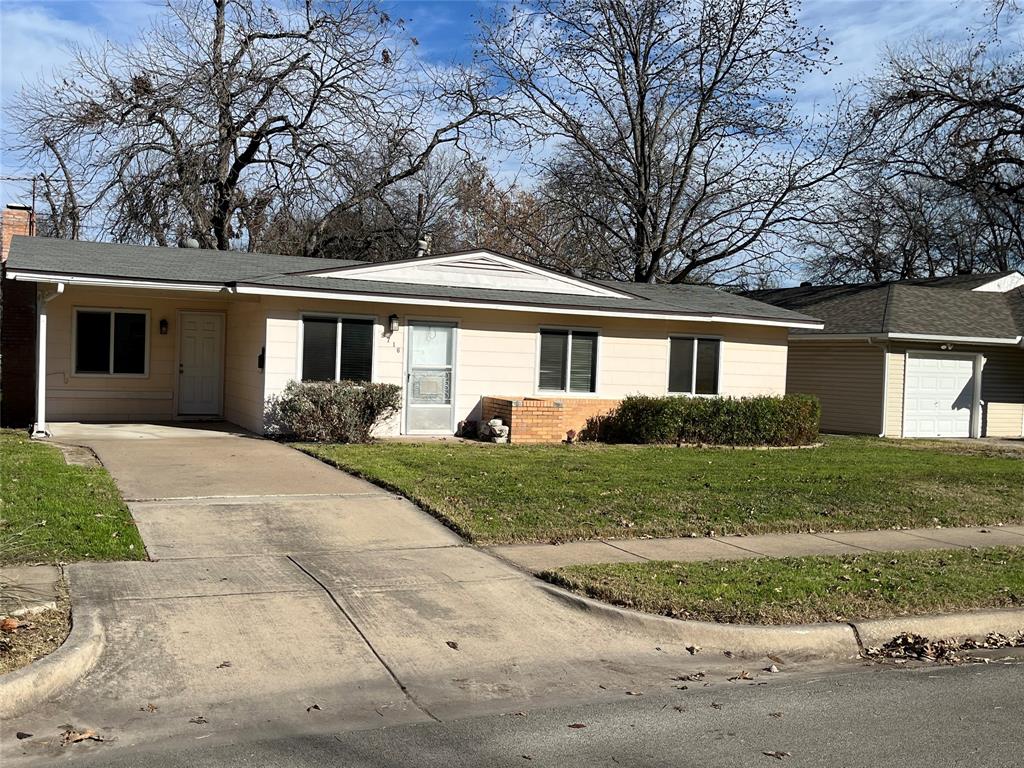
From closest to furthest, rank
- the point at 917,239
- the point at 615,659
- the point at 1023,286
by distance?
the point at 615,659, the point at 1023,286, the point at 917,239

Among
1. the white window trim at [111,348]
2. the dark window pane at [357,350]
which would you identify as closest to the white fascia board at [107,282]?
the dark window pane at [357,350]

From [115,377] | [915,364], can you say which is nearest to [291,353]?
[115,377]

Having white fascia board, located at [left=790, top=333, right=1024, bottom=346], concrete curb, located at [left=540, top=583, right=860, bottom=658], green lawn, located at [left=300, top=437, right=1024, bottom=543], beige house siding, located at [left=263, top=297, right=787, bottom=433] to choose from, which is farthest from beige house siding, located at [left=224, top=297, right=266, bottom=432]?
white fascia board, located at [left=790, top=333, right=1024, bottom=346]

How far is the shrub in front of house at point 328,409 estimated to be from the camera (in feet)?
51.5

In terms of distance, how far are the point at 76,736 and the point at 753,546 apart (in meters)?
6.83

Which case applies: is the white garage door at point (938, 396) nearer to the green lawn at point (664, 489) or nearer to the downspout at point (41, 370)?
the green lawn at point (664, 489)

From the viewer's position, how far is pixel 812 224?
103ft

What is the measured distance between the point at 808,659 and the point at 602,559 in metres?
2.44

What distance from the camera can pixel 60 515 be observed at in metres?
8.95

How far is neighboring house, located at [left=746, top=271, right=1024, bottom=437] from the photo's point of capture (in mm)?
23438

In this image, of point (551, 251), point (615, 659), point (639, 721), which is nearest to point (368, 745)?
point (639, 721)

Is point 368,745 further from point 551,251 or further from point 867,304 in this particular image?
point 551,251

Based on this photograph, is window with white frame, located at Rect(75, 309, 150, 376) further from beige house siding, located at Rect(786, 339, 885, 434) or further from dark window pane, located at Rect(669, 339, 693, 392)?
beige house siding, located at Rect(786, 339, 885, 434)

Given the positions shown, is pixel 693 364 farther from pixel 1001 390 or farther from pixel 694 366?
pixel 1001 390
